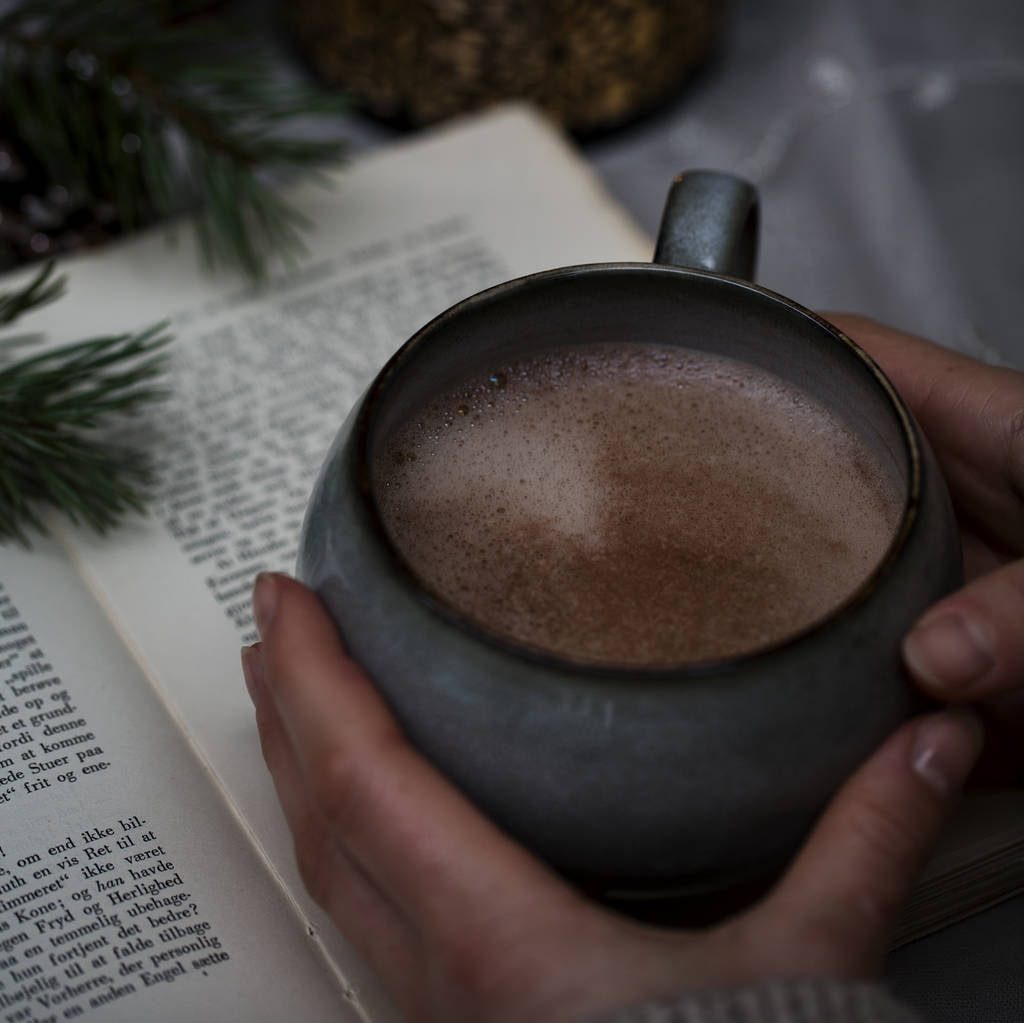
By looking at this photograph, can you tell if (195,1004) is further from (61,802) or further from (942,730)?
(942,730)

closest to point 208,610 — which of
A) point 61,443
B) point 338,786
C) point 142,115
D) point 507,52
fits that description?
point 61,443

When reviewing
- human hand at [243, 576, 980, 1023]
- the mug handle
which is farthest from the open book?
the mug handle

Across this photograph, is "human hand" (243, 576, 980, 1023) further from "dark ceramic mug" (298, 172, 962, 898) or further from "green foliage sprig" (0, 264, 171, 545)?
"green foliage sprig" (0, 264, 171, 545)

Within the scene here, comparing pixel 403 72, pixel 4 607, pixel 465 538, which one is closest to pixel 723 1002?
pixel 465 538

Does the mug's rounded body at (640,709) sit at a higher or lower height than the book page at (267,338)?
higher

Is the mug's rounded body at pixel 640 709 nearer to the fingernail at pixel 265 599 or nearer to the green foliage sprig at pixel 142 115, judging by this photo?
the fingernail at pixel 265 599

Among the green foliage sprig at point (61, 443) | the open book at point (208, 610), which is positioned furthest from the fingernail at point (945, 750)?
the green foliage sprig at point (61, 443)

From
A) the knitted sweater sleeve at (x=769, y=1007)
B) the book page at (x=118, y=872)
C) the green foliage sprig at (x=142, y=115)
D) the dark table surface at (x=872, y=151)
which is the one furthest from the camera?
the dark table surface at (x=872, y=151)
